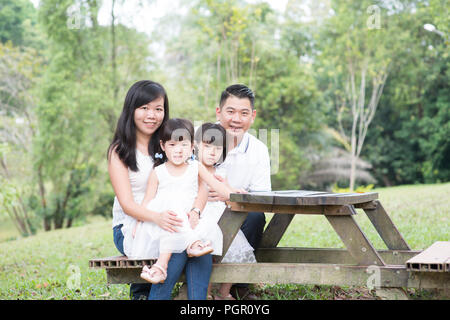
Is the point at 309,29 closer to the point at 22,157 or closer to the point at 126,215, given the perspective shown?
the point at 22,157

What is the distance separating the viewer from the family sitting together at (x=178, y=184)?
2902mm

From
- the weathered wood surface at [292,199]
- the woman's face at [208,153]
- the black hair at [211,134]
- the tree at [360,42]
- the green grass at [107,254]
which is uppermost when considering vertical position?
the tree at [360,42]

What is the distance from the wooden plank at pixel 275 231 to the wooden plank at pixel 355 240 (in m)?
0.85

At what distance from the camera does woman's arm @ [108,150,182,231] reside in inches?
115

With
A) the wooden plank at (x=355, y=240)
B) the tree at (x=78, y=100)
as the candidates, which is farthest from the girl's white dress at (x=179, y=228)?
the tree at (x=78, y=100)

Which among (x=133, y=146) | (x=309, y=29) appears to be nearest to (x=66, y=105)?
(x=309, y=29)

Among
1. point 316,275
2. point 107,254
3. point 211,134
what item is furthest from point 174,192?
point 107,254

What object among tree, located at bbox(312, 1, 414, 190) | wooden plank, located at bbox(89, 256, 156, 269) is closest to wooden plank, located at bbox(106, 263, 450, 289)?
wooden plank, located at bbox(89, 256, 156, 269)

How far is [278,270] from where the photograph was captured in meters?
3.00

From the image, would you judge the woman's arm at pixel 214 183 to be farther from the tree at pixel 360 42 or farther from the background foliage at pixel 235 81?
the tree at pixel 360 42

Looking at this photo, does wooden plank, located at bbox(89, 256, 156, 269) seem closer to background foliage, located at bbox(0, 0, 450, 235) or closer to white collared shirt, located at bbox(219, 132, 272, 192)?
white collared shirt, located at bbox(219, 132, 272, 192)

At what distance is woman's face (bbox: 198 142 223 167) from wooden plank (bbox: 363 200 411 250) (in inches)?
44.4

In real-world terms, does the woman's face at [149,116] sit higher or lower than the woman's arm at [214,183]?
higher

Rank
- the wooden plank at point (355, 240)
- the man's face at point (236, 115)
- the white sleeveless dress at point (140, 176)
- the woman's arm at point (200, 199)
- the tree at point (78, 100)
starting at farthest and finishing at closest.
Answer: the tree at point (78, 100)
the man's face at point (236, 115)
the white sleeveless dress at point (140, 176)
the woman's arm at point (200, 199)
the wooden plank at point (355, 240)
